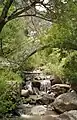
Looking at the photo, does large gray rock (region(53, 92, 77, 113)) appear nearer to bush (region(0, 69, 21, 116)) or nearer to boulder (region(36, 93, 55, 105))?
boulder (region(36, 93, 55, 105))

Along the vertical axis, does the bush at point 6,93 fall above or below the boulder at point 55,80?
above

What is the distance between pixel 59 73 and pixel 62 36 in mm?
6034

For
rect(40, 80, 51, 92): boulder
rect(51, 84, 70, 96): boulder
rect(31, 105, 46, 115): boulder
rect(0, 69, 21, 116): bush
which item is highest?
rect(0, 69, 21, 116): bush

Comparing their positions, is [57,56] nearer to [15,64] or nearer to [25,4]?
[15,64]

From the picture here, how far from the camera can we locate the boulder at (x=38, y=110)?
40.1 ft

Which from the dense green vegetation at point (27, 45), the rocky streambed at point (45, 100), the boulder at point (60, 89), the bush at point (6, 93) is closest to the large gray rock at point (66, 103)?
the rocky streambed at point (45, 100)

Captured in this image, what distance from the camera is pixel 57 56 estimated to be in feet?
51.3

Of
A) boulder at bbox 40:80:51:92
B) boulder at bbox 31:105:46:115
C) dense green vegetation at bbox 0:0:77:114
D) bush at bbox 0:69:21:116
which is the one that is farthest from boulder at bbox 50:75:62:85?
bush at bbox 0:69:21:116

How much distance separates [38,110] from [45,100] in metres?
1.43

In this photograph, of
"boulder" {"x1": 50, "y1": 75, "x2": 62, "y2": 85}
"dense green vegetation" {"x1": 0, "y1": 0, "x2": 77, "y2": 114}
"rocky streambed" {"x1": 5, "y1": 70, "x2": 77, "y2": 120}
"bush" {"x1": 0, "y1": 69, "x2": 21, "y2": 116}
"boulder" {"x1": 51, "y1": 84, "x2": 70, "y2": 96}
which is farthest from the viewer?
"boulder" {"x1": 50, "y1": 75, "x2": 62, "y2": 85}

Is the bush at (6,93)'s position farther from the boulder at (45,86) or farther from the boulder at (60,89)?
the boulder at (45,86)

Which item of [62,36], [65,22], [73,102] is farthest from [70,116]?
[65,22]

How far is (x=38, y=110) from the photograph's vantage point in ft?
41.3

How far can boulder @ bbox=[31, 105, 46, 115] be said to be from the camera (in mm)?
12234
